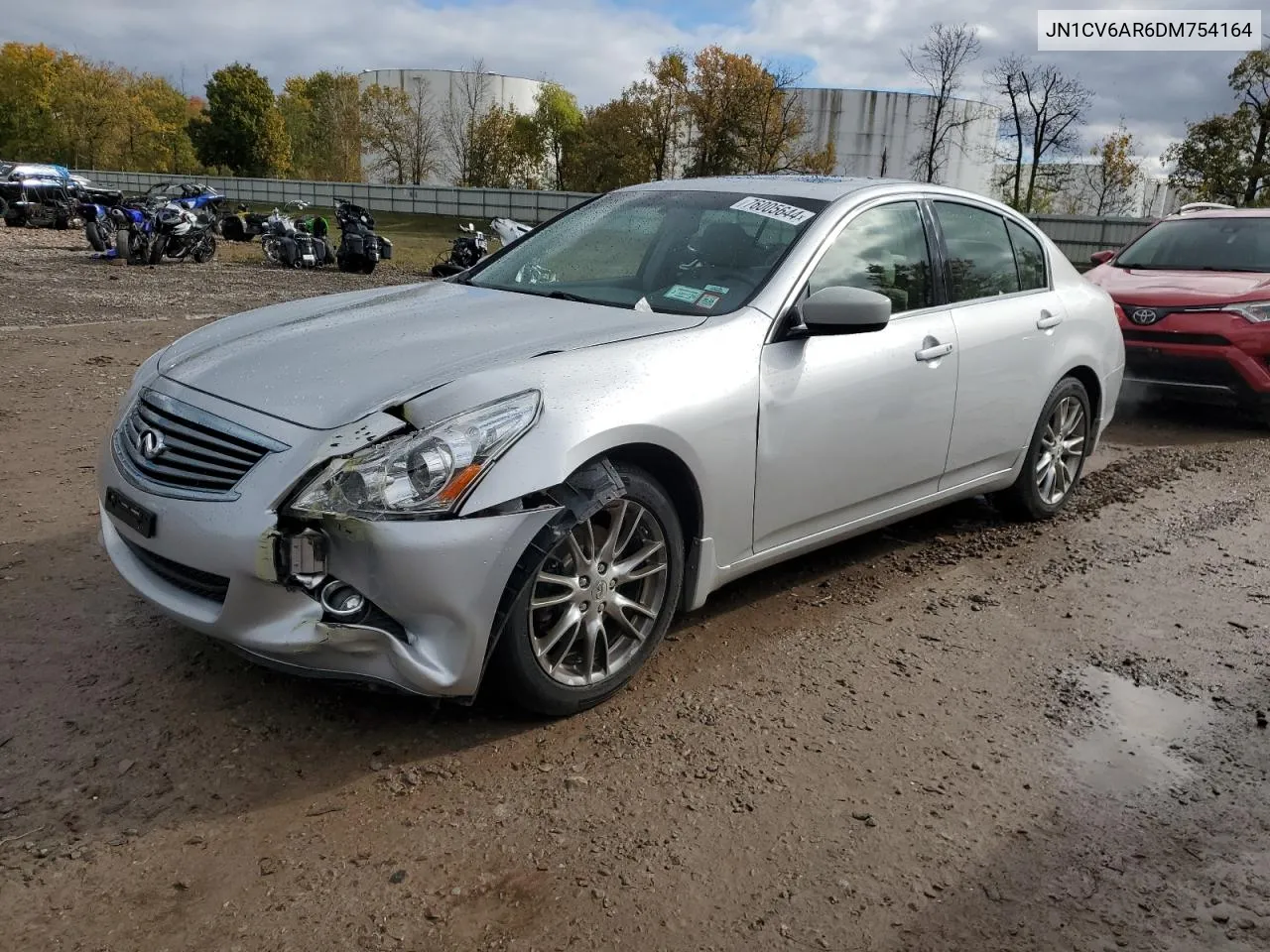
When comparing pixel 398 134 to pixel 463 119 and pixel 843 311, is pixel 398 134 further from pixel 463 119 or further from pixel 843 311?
pixel 843 311

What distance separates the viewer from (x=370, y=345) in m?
3.27

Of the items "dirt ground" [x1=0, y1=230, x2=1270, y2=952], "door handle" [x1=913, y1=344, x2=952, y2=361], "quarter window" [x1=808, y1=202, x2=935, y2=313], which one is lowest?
"dirt ground" [x1=0, y1=230, x2=1270, y2=952]

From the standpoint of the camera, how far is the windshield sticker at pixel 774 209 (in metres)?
3.91

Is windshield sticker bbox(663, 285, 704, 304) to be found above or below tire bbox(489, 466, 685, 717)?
above

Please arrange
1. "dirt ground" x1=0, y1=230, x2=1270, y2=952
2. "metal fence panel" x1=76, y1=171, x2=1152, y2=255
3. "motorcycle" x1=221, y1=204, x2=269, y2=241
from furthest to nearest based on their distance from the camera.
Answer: "motorcycle" x1=221, y1=204, x2=269, y2=241, "metal fence panel" x1=76, y1=171, x2=1152, y2=255, "dirt ground" x1=0, y1=230, x2=1270, y2=952

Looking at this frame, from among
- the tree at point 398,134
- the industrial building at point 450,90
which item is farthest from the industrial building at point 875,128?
the tree at point 398,134

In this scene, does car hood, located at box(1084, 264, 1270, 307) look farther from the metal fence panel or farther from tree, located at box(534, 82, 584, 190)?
tree, located at box(534, 82, 584, 190)

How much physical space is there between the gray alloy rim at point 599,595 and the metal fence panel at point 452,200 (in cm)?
2126

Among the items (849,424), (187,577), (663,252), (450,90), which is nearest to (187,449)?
(187,577)

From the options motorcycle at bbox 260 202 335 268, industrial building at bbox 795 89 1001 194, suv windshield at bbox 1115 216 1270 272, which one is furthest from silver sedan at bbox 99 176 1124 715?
industrial building at bbox 795 89 1001 194

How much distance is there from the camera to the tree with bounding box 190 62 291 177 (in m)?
57.6

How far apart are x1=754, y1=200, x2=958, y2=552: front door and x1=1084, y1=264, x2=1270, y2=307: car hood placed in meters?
3.90

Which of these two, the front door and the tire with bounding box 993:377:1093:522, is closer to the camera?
the front door

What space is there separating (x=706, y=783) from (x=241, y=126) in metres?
62.7
